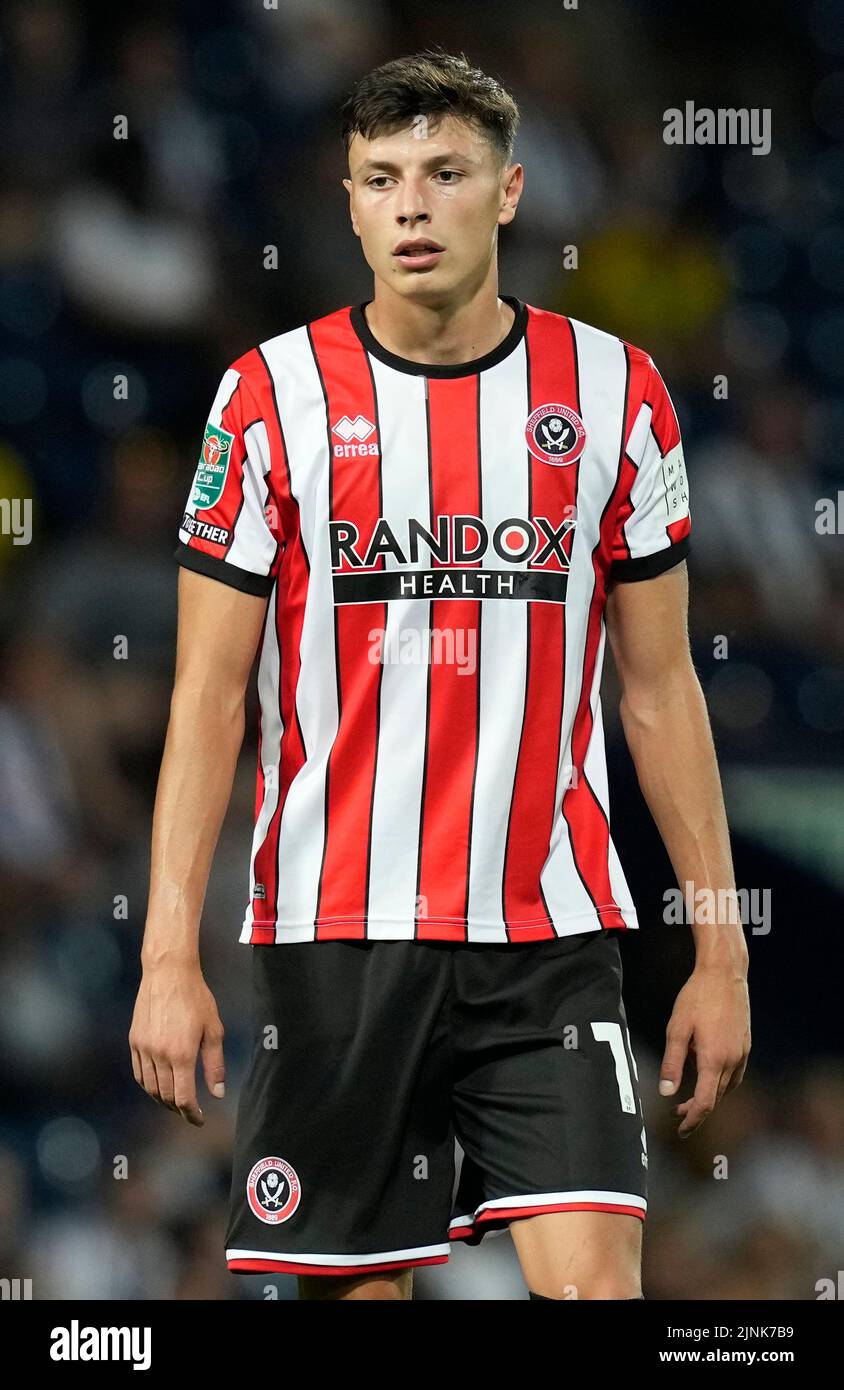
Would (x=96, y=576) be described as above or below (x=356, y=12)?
below

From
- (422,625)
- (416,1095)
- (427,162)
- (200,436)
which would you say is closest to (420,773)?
(422,625)

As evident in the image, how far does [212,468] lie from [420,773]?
1.58 ft

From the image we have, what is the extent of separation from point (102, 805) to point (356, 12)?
62.0 inches

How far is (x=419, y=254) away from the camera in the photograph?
222 centimetres

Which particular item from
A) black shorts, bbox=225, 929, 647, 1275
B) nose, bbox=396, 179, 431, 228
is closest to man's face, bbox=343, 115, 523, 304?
nose, bbox=396, 179, 431, 228

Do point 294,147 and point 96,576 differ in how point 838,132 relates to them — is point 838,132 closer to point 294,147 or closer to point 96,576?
point 294,147

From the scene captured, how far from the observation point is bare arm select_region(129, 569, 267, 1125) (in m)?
2.14

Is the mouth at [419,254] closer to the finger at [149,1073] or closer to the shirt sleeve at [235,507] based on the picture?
the shirt sleeve at [235,507]

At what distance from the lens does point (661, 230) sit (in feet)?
10.9

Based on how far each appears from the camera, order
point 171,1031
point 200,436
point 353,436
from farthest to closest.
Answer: point 200,436, point 353,436, point 171,1031

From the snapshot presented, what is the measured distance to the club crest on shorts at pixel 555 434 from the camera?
227 cm

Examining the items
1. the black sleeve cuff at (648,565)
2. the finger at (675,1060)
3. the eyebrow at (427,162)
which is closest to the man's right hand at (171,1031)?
the finger at (675,1060)

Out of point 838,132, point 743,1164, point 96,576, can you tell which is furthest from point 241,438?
point 743,1164

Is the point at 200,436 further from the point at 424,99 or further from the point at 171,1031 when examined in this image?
the point at 171,1031
